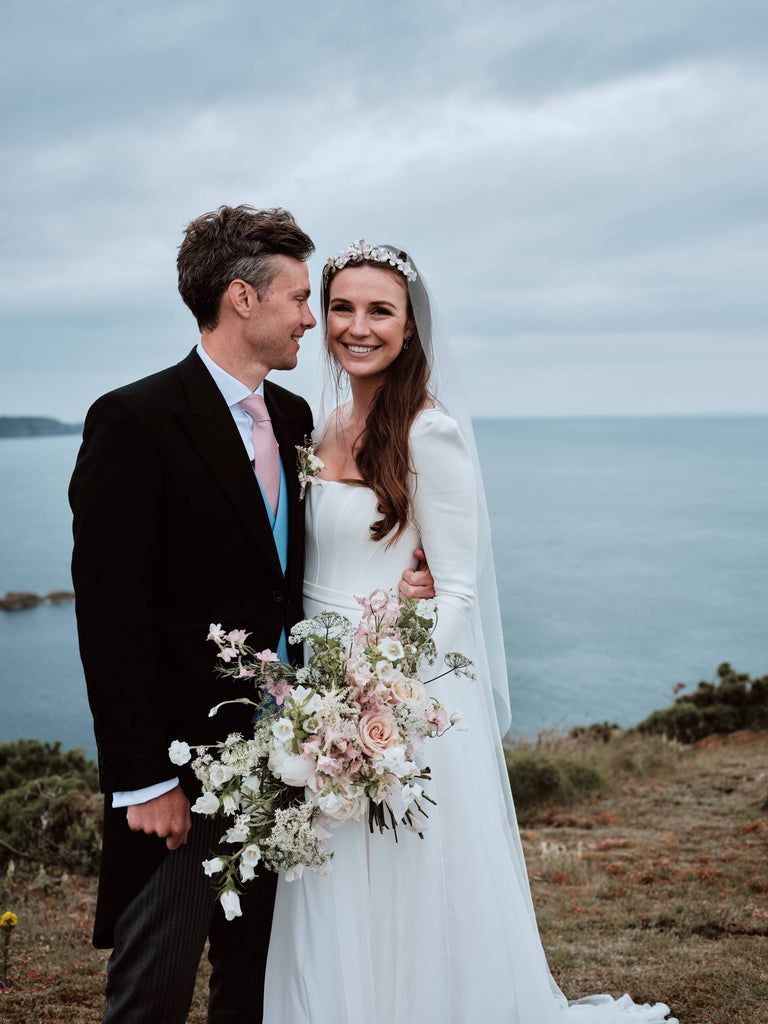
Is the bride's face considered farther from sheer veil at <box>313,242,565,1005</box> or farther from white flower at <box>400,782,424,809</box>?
white flower at <box>400,782,424,809</box>

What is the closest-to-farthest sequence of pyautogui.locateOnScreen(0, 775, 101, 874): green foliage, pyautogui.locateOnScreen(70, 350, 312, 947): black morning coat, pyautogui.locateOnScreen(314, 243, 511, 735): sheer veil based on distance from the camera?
pyautogui.locateOnScreen(70, 350, 312, 947): black morning coat < pyautogui.locateOnScreen(314, 243, 511, 735): sheer veil < pyautogui.locateOnScreen(0, 775, 101, 874): green foliage

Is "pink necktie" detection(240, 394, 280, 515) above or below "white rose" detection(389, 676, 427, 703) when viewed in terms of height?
above

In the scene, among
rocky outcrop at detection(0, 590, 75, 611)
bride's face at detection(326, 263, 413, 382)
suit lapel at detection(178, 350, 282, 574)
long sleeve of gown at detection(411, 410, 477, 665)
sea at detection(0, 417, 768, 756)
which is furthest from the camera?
rocky outcrop at detection(0, 590, 75, 611)

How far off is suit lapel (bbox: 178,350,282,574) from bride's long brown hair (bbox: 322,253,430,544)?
18.3 inches

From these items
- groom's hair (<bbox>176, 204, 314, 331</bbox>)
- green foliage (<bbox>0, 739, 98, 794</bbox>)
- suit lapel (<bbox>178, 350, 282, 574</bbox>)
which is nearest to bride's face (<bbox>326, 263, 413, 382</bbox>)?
groom's hair (<bbox>176, 204, 314, 331</bbox>)

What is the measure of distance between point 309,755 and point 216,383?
1227 millimetres

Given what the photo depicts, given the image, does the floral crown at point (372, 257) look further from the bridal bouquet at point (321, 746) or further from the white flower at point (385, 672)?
the white flower at point (385, 672)

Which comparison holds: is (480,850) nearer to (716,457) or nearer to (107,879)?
(107,879)

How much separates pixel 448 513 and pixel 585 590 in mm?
57849

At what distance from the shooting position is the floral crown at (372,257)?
3303mm

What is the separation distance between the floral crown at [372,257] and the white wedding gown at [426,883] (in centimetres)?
57

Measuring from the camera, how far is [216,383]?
115 inches

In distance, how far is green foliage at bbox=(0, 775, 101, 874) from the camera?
606cm

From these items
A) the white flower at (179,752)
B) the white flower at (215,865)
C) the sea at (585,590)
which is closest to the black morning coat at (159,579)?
the white flower at (179,752)
